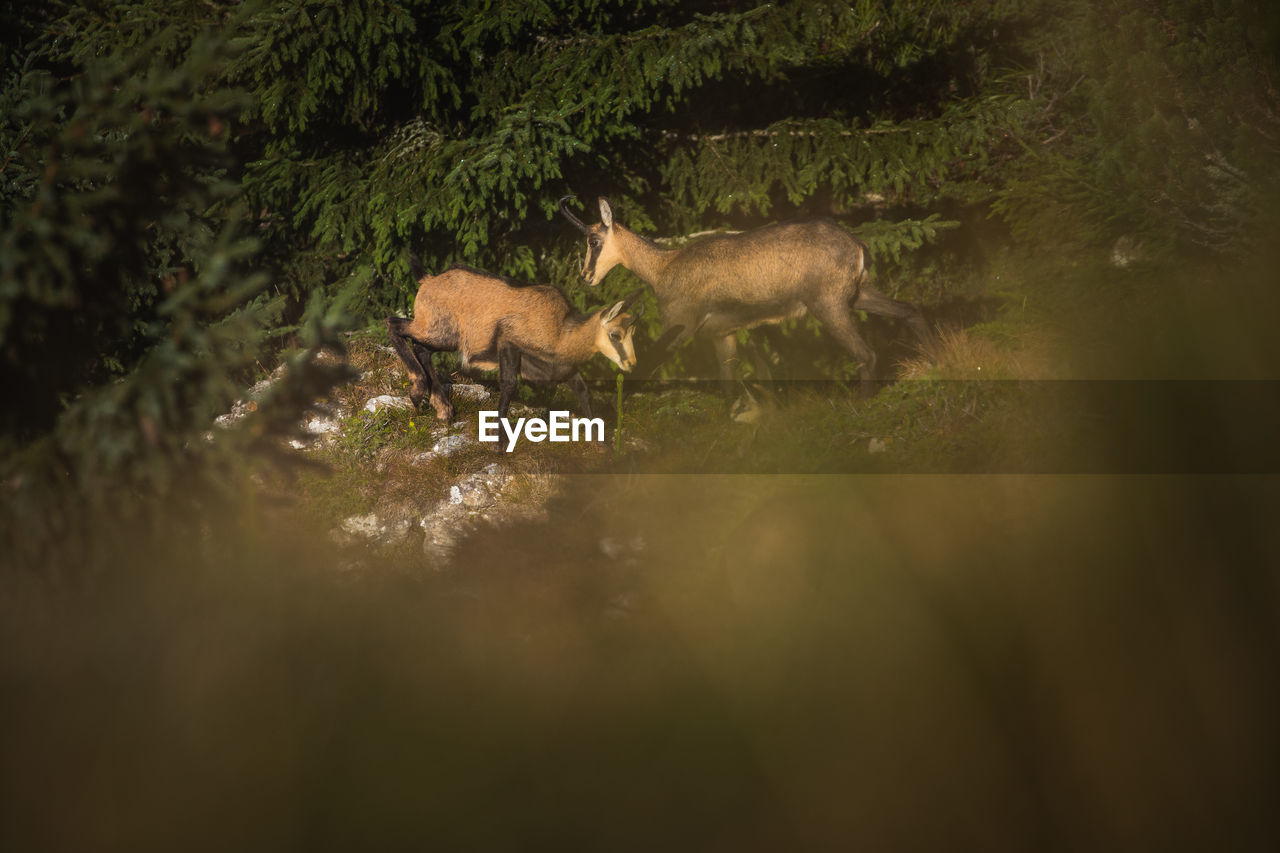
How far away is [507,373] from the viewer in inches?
271

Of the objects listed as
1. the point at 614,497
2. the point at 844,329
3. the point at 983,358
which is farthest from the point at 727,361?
the point at 983,358

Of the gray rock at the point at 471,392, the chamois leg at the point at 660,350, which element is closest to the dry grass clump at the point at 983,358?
the chamois leg at the point at 660,350

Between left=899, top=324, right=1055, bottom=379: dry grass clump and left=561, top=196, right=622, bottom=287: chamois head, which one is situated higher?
left=561, top=196, right=622, bottom=287: chamois head

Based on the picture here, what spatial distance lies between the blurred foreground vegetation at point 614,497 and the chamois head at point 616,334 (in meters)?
0.87

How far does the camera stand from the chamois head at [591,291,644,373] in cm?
648

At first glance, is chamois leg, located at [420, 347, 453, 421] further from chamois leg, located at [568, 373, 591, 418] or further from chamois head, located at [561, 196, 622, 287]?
chamois head, located at [561, 196, 622, 287]

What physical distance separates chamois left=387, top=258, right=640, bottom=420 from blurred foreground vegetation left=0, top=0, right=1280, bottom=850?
2.50 feet

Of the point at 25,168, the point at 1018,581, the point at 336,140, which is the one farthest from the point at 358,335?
the point at 1018,581

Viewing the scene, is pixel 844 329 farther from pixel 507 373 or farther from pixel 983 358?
pixel 507 373

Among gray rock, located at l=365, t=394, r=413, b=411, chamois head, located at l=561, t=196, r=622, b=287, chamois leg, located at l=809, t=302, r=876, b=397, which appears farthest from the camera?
gray rock, located at l=365, t=394, r=413, b=411

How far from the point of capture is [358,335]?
8508 mm

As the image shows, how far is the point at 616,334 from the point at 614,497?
1.22 meters

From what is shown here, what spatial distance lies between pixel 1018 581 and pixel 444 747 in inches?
166

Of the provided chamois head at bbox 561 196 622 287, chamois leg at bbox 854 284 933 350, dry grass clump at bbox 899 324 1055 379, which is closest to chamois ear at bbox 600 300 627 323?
chamois head at bbox 561 196 622 287
